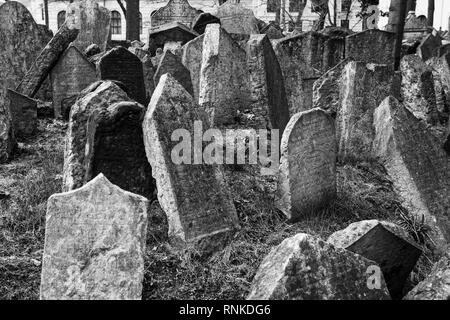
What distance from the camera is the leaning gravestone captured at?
3.37m

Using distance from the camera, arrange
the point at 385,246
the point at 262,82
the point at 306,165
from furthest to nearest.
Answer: the point at 262,82
the point at 306,165
the point at 385,246

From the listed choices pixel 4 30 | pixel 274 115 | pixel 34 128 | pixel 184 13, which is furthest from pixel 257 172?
pixel 184 13

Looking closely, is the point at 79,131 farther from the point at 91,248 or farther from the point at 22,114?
the point at 22,114

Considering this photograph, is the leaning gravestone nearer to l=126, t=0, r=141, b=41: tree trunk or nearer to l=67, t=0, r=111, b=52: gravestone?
l=67, t=0, r=111, b=52: gravestone

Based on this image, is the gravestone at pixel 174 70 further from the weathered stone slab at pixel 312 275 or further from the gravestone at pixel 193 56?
the weathered stone slab at pixel 312 275

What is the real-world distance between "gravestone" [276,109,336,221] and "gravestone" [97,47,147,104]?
2.56m

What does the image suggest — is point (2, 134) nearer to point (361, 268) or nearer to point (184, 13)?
point (361, 268)

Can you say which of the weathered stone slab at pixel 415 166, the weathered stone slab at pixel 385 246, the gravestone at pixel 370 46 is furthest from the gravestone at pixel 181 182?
the gravestone at pixel 370 46

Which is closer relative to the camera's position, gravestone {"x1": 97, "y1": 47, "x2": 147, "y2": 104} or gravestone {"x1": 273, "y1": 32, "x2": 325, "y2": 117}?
gravestone {"x1": 97, "y1": 47, "x2": 147, "y2": 104}

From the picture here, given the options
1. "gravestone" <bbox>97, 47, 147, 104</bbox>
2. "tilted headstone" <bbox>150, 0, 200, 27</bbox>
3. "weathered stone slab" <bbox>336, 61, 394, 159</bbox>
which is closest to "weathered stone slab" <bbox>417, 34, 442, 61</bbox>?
"weathered stone slab" <bbox>336, 61, 394, 159</bbox>

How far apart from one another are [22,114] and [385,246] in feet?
14.9

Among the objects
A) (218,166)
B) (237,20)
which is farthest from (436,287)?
(237,20)

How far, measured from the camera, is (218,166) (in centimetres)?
461
